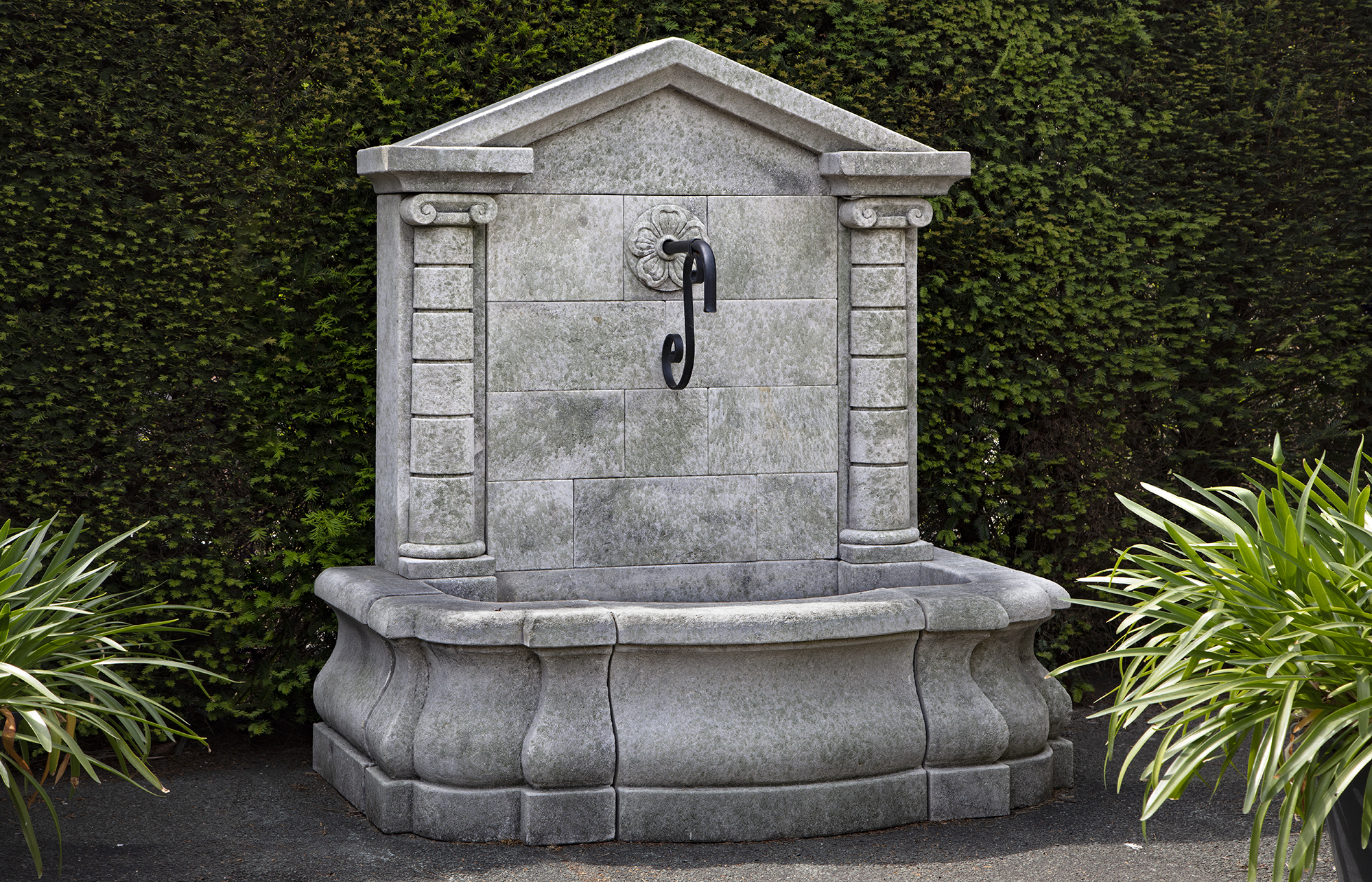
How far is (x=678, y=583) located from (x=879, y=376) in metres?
1.04

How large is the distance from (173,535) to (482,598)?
4.02ft

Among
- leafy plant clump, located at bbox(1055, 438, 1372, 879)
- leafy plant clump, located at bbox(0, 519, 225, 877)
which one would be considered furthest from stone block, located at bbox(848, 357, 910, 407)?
leafy plant clump, located at bbox(0, 519, 225, 877)

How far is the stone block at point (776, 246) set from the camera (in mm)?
5070

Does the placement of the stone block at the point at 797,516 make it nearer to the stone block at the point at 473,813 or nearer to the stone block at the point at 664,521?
the stone block at the point at 664,521

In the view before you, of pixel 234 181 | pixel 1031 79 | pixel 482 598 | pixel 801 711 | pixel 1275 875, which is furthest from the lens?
pixel 1031 79

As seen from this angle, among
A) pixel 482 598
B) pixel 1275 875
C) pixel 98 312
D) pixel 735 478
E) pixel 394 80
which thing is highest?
pixel 394 80

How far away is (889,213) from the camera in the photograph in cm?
511

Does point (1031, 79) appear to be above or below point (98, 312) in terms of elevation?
above

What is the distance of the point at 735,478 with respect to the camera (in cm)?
511

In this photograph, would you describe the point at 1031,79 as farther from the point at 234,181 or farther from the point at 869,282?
the point at 234,181

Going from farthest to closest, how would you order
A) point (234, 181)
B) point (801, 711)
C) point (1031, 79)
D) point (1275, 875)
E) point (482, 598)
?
point (1031, 79) < point (234, 181) < point (482, 598) < point (801, 711) < point (1275, 875)

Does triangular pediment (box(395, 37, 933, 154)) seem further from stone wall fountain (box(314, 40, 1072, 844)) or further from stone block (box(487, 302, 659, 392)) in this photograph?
stone block (box(487, 302, 659, 392))

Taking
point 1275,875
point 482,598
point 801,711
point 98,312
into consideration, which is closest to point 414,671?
point 482,598

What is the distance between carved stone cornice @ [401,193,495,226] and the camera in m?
4.60
